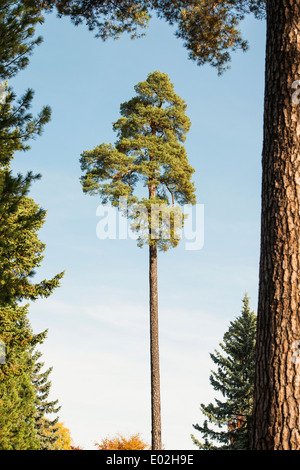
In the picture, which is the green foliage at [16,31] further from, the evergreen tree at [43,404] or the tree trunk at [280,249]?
the evergreen tree at [43,404]

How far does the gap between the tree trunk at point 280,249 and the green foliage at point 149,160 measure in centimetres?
1108

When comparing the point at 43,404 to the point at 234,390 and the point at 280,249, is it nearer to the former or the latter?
the point at 234,390

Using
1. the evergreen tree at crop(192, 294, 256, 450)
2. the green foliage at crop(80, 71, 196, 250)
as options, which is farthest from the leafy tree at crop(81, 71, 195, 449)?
the evergreen tree at crop(192, 294, 256, 450)

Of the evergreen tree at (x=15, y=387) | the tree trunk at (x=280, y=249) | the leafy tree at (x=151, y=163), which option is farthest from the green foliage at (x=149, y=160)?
the tree trunk at (x=280, y=249)

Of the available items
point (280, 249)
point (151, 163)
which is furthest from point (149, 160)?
point (280, 249)

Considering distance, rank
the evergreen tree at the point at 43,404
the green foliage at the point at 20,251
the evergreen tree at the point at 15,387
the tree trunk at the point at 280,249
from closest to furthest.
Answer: the tree trunk at the point at 280,249 → the green foliage at the point at 20,251 → the evergreen tree at the point at 15,387 → the evergreen tree at the point at 43,404

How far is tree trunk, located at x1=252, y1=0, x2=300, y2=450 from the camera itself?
354 centimetres

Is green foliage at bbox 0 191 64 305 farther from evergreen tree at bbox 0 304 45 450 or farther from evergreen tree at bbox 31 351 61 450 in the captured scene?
evergreen tree at bbox 31 351 61 450

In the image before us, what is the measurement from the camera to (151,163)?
54.1 feet

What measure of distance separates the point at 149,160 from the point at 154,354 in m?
7.59

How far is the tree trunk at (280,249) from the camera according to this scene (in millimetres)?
3543

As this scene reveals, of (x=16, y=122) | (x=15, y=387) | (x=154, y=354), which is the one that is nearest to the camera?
(x=16, y=122)
